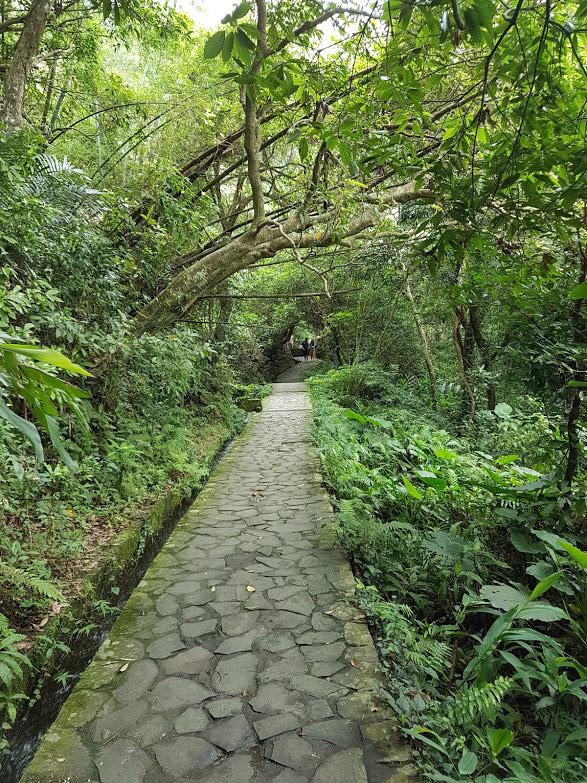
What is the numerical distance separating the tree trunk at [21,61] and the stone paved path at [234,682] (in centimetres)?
454

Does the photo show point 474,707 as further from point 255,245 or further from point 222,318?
point 222,318

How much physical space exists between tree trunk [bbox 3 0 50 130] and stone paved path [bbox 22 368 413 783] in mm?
4539

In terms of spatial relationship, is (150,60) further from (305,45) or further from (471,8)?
(471,8)

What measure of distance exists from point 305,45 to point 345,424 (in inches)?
283

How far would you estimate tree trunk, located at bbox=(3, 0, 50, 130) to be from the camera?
4.29 m

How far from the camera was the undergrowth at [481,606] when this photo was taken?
1957 mm

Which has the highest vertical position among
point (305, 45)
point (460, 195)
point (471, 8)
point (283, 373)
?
point (305, 45)

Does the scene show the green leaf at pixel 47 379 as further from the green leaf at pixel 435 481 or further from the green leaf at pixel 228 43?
the green leaf at pixel 435 481

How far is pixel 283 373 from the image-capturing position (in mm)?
26609

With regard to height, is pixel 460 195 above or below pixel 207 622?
above

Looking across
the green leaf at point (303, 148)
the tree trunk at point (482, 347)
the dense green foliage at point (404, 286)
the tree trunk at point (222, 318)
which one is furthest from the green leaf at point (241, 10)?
the tree trunk at point (222, 318)

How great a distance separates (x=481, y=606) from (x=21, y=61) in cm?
625

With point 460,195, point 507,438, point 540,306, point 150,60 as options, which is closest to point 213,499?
point 507,438

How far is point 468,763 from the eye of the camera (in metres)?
1.76
